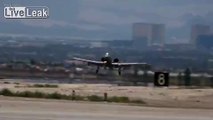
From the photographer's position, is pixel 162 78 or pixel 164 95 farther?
pixel 164 95

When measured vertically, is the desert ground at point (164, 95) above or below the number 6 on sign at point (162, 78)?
below

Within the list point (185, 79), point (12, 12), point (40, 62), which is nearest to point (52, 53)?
point (40, 62)

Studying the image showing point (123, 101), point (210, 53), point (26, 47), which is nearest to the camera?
point (123, 101)

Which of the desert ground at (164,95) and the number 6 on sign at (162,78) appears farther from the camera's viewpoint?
the number 6 on sign at (162,78)

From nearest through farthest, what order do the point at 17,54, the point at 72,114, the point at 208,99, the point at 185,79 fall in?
the point at 72,114 < the point at 208,99 < the point at 185,79 < the point at 17,54

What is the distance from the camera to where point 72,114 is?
2666 cm

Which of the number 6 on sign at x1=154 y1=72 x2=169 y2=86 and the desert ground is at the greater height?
the number 6 on sign at x1=154 y1=72 x2=169 y2=86

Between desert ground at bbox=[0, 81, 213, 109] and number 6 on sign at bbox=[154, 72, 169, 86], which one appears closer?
desert ground at bbox=[0, 81, 213, 109]

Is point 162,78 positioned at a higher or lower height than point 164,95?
higher

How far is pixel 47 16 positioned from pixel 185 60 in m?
90.5

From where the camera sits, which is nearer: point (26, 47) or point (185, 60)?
point (26, 47)

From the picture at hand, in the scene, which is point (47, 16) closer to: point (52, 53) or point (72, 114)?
point (72, 114)

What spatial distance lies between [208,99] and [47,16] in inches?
652

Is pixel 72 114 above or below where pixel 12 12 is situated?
below
